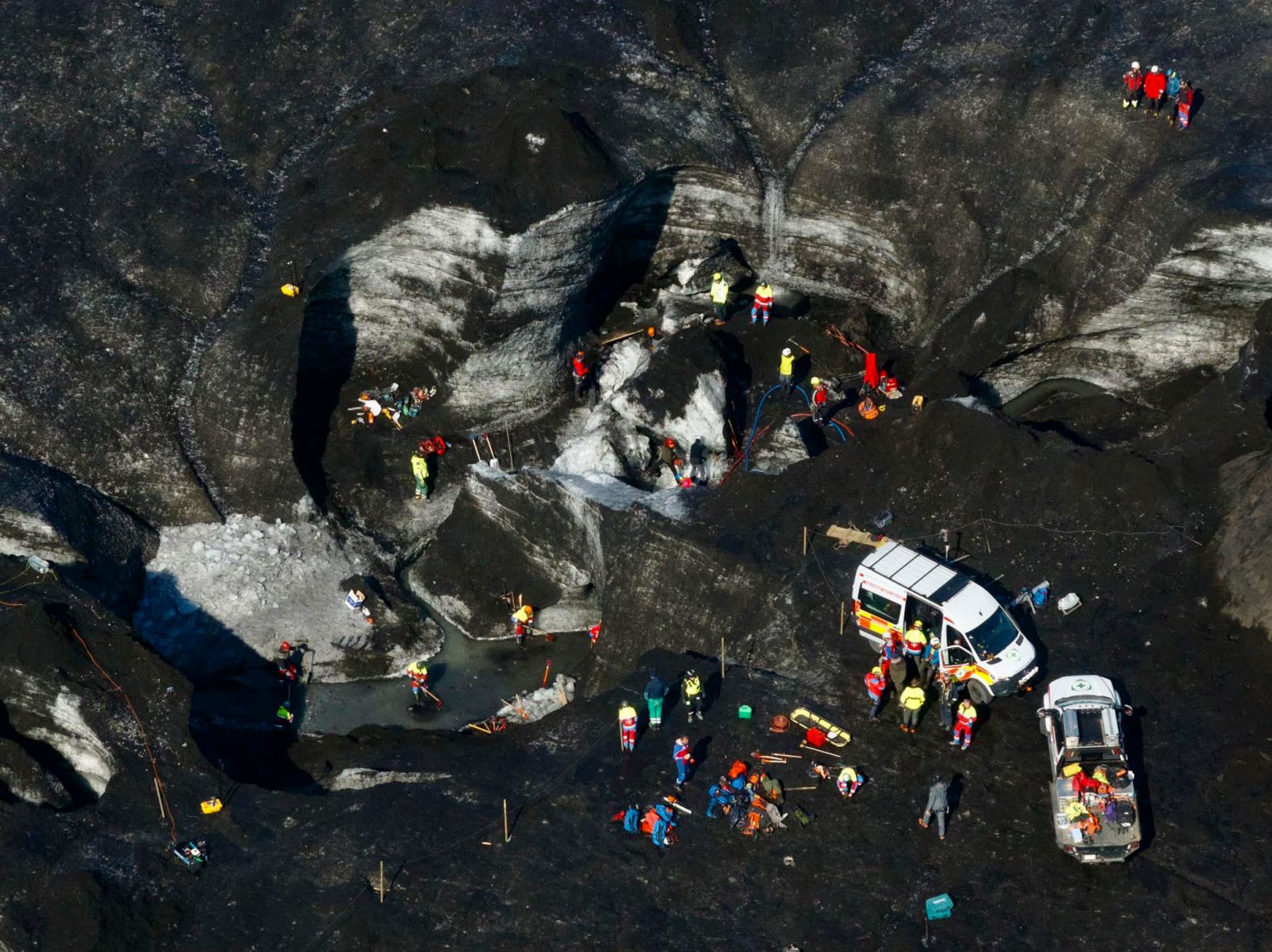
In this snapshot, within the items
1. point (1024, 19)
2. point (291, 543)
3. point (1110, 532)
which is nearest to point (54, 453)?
point (291, 543)

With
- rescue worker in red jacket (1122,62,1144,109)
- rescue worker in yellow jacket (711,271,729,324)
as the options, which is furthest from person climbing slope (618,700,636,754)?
rescue worker in red jacket (1122,62,1144,109)

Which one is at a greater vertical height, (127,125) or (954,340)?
(127,125)

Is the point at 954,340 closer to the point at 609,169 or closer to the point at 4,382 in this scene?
the point at 609,169

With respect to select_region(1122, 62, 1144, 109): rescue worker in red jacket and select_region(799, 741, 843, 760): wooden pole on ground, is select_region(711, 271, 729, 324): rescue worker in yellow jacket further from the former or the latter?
select_region(799, 741, 843, 760): wooden pole on ground

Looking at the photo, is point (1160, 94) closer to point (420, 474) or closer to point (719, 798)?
point (420, 474)

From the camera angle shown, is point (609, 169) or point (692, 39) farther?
point (692, 39)

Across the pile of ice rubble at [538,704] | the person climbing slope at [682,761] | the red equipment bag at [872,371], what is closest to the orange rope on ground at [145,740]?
the pile of ice rubble at [538,704]

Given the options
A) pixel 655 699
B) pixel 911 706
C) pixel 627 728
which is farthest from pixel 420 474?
pixel 911 706
